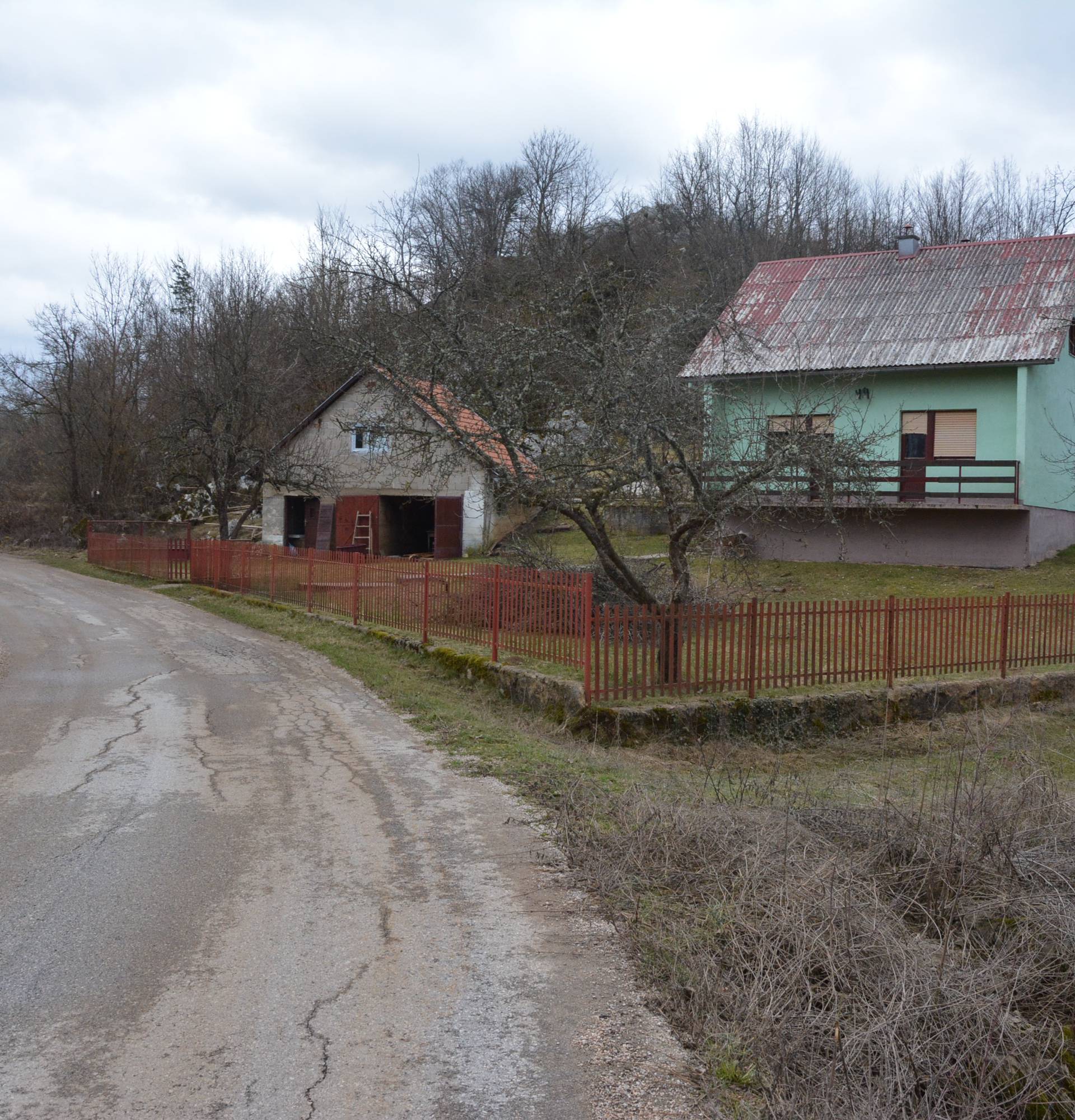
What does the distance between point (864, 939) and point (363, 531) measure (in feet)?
95.7

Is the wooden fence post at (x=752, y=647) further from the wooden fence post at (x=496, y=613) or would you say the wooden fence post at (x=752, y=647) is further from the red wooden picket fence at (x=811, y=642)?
the wooden fence post at (x=496, y=613)

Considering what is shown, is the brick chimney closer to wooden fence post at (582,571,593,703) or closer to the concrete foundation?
the concrete foundation

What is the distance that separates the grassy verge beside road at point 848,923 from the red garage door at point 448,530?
22.9 m

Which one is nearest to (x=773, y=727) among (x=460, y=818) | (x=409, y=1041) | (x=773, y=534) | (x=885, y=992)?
(x=460, y=818)

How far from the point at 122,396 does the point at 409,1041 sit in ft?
142

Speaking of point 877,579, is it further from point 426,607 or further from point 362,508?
point 362,508

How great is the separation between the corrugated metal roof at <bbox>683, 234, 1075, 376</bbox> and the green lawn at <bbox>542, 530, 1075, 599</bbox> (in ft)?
14.0

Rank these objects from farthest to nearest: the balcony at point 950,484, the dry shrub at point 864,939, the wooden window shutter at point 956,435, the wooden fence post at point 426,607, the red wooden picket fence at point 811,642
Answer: the wooden window shutter at point 956,435, the balcony at point 950,484, the wooden fence post at point 426,607, the red wooden picket fence at point 811,642, the dry shrub at point 864,939

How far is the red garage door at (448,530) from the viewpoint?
104 ft

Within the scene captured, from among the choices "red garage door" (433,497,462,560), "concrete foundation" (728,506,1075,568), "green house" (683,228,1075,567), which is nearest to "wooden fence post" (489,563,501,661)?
"green house" (683,228,1075,567)

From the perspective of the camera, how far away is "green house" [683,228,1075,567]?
895 inches

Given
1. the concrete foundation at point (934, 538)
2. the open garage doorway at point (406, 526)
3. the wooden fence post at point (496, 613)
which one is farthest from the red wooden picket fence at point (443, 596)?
the open garage doorway at point (406, 526)

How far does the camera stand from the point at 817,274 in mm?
28344

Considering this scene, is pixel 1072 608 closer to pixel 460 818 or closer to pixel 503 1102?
pixel 460 818
